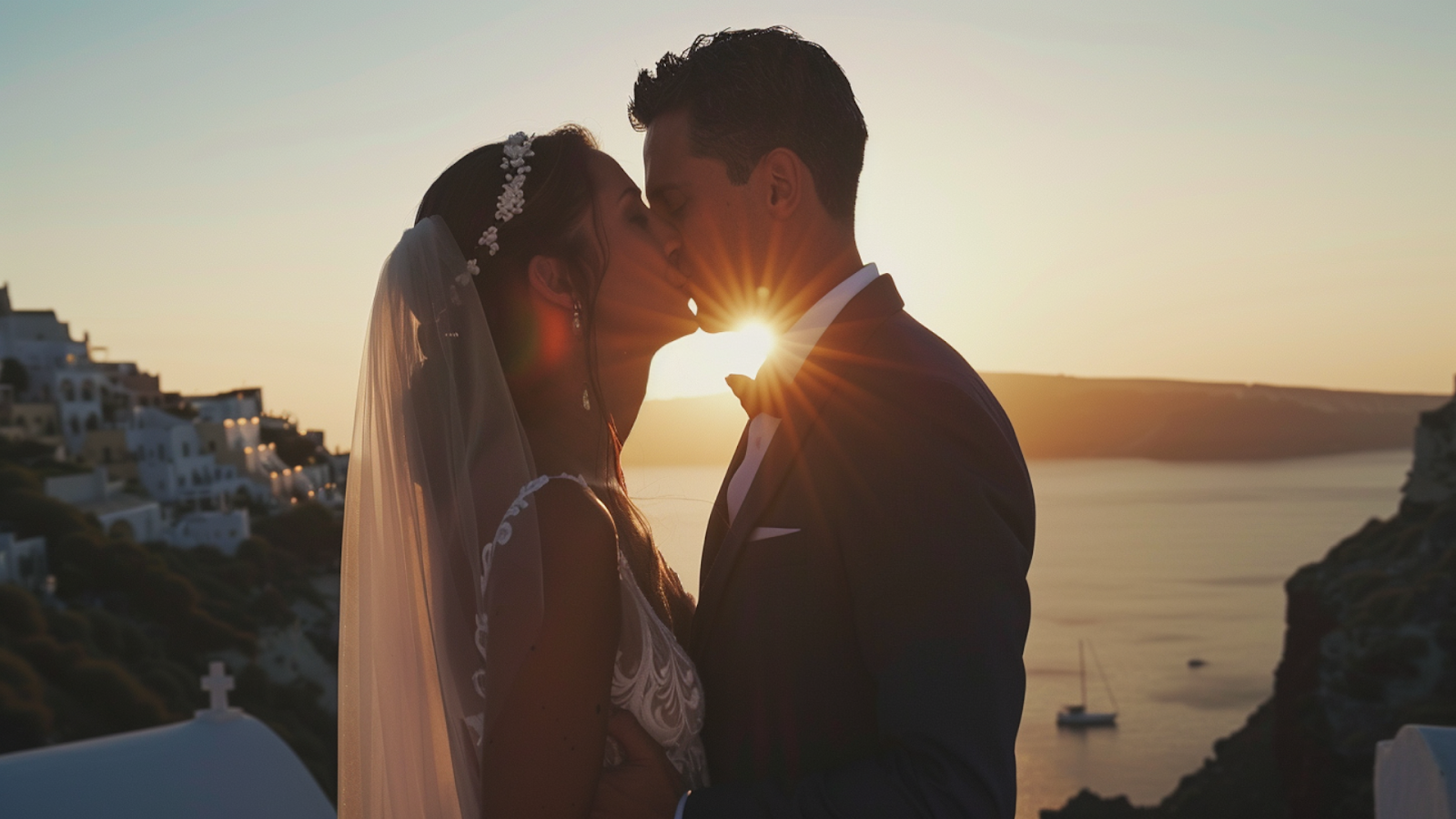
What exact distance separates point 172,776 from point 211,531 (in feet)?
201

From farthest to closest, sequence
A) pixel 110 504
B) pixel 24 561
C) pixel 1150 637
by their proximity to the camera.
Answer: pixel 1150 637
pixel 110 504
pixel 24 561

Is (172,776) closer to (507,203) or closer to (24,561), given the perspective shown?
(507,203)

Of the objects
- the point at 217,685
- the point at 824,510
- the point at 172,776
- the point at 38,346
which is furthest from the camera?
the point at 38,346

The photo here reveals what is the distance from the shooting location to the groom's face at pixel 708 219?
294cm

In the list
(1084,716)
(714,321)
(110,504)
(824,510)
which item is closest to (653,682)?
(824,510)

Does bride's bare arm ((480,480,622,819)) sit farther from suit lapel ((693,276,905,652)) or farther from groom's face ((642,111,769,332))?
groom's face ((642,111,769,332))

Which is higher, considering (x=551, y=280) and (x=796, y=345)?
(x=551, y=280)

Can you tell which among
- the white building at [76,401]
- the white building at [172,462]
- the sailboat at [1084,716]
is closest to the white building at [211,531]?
the white building at [172,462]

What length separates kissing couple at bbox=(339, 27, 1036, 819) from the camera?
2262 mm

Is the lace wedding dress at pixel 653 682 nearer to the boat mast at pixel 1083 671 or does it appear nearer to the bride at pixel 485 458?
the bride at pixel 485 458

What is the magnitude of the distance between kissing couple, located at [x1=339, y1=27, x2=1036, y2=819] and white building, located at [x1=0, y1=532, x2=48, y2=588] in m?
50.2

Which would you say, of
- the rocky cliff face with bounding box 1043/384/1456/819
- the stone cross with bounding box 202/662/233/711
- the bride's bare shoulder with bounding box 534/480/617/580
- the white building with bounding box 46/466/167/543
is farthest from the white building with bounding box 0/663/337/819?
the white building with bounding box 46/466/167/543

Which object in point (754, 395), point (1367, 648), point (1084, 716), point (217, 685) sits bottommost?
point (1084, 716)

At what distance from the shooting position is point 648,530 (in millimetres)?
3262
